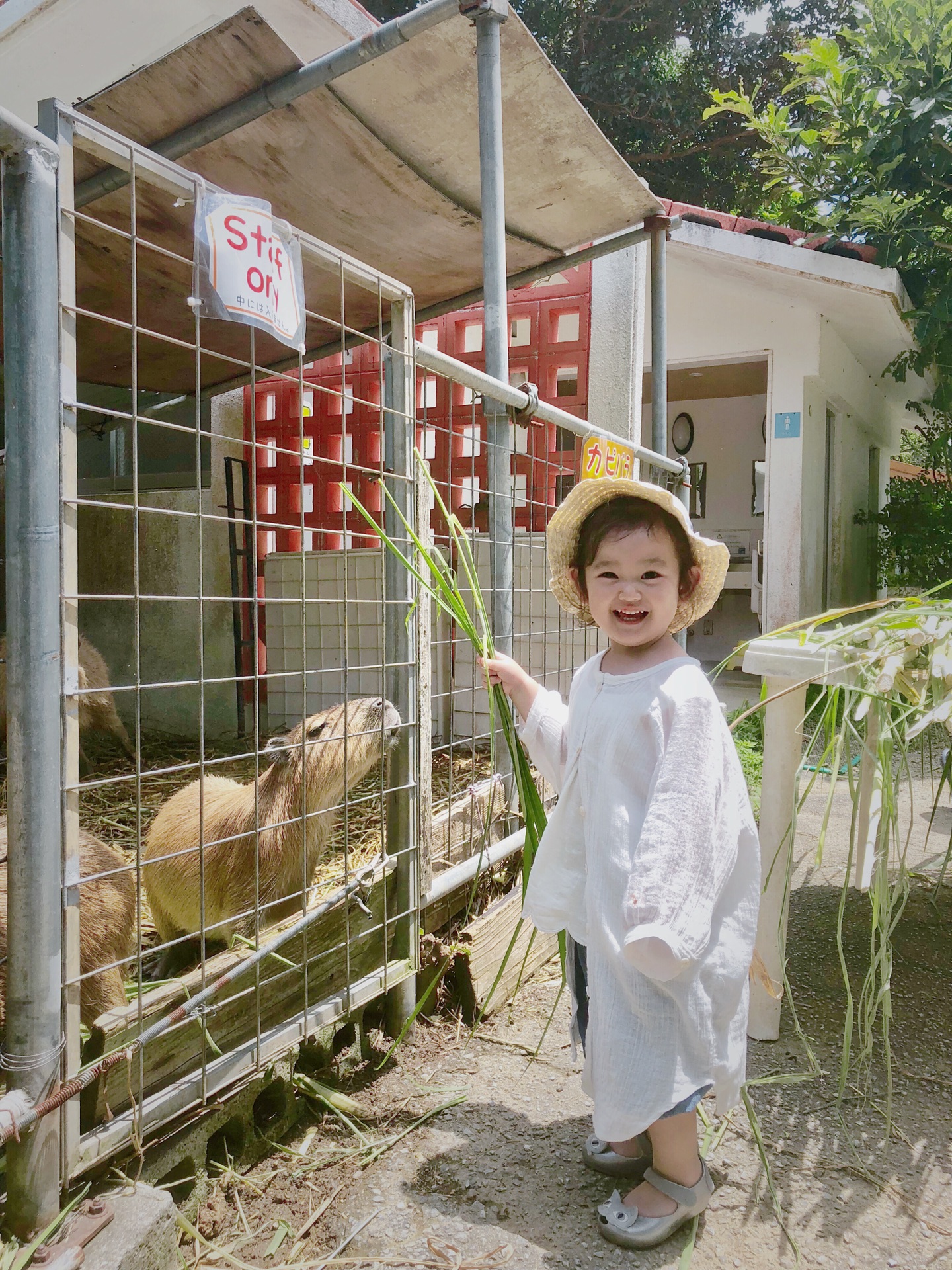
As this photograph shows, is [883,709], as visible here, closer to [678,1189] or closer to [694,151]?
[678,1189]

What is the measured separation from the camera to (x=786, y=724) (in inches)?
99.8

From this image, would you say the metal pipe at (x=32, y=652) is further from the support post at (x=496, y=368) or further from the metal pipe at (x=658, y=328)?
the metal pipe at (x=658, y=328)

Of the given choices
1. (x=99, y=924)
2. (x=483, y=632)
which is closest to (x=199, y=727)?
(x=99, y=924)

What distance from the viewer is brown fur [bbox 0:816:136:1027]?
2.05 metres

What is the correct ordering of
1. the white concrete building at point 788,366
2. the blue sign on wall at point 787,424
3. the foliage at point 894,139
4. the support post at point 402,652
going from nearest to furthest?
the support post at point 402,652 < the white concrete building at point 788,366 < the foliage at point 894,139 < the blue sign on wall at point 787,424

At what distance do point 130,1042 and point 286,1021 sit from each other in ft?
1.72

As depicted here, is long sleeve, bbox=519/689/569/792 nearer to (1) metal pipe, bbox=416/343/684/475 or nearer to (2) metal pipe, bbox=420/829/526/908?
(2) metal pipe, bbox=420/829/526/908

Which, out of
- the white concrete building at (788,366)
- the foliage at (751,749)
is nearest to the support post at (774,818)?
the foliage at (751,749)

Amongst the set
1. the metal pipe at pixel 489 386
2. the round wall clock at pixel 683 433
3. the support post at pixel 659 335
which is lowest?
the metal pipe at pixel 489 386

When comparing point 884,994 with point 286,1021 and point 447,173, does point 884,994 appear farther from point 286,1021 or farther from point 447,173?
point 447,173

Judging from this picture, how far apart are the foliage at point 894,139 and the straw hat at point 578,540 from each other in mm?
7091

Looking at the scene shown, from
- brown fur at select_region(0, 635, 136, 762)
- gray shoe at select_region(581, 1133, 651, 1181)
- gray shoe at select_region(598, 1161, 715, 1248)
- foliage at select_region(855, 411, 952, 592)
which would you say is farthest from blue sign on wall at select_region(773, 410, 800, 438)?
gray shoe at select_region(598, 1161, 715, 1248)

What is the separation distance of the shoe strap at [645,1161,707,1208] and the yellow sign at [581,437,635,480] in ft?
7.30

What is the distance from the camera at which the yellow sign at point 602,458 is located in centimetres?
344
